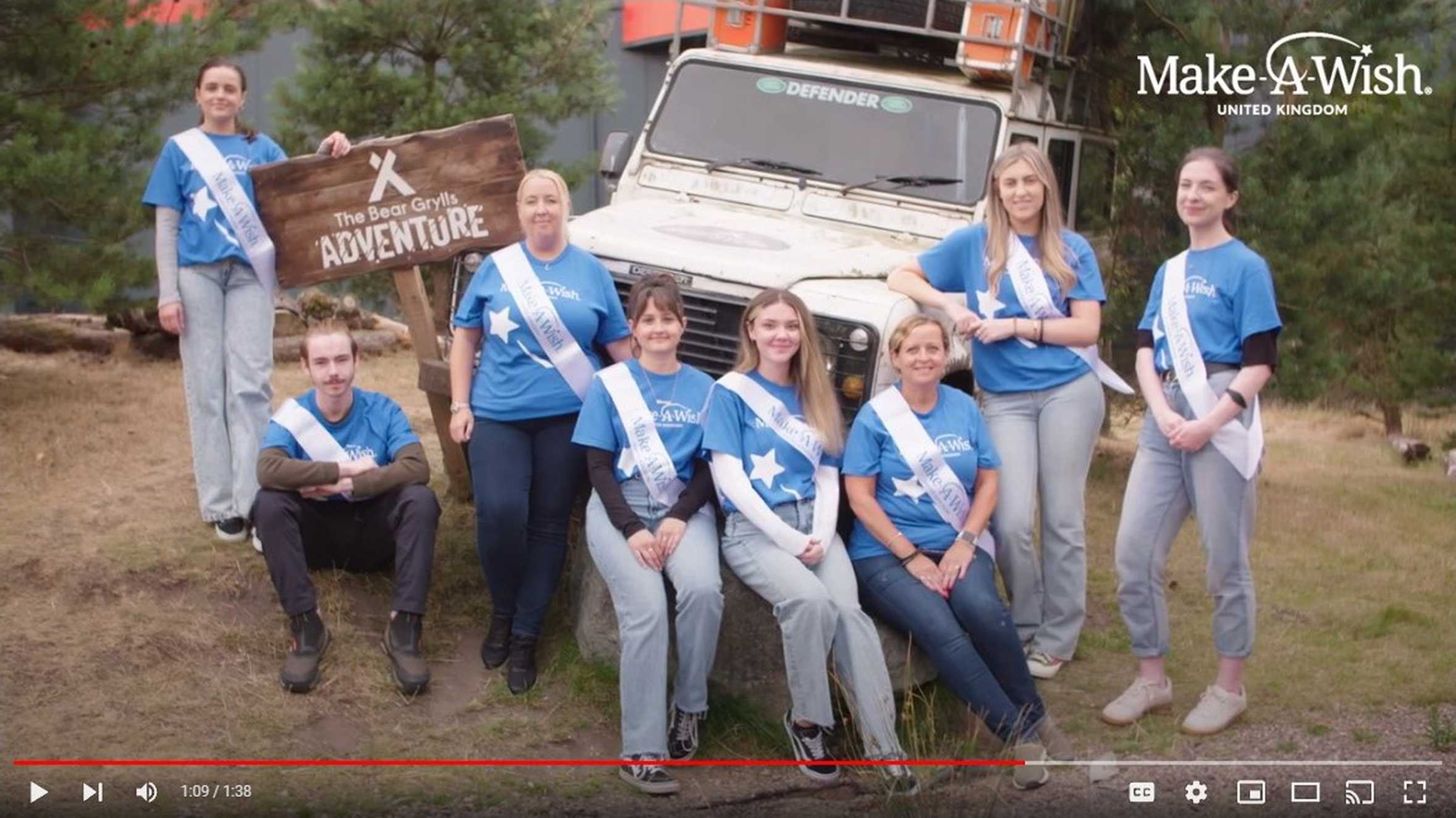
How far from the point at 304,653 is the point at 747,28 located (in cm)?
368

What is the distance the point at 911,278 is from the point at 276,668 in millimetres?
2595

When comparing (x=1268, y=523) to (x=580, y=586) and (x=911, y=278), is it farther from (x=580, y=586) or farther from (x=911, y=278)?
(x=580, y=586)

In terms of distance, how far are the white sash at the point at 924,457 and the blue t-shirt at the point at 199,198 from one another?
8.56ft

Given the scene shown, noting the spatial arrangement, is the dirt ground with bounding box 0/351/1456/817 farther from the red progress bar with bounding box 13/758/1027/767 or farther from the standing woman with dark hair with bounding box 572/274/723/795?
the standing woman with dark hair with bounding box 572/274/723/795

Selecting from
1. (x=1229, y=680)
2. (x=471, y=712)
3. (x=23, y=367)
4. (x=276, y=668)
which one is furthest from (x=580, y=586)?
(x=23, y=367)

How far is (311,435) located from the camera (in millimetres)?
5637

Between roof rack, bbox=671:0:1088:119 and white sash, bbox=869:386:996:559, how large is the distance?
2.30 meters

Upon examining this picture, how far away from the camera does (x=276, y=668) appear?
5594 mm

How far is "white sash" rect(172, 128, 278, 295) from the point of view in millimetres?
6160

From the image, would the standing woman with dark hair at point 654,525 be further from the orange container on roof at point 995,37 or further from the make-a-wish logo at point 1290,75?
the make-a-wish logo at point 1290,75

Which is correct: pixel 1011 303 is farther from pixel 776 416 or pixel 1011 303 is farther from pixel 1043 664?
pixel 1043 664

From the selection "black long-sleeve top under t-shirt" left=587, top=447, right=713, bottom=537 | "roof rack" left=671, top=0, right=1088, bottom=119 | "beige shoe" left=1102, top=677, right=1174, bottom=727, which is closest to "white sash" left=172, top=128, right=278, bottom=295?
"black long-sleeve top under t-shirt" left=587, top=447, right=713, bottom=537

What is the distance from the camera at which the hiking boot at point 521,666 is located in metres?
5.64

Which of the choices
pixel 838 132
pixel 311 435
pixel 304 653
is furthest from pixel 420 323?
pixel 838 132
